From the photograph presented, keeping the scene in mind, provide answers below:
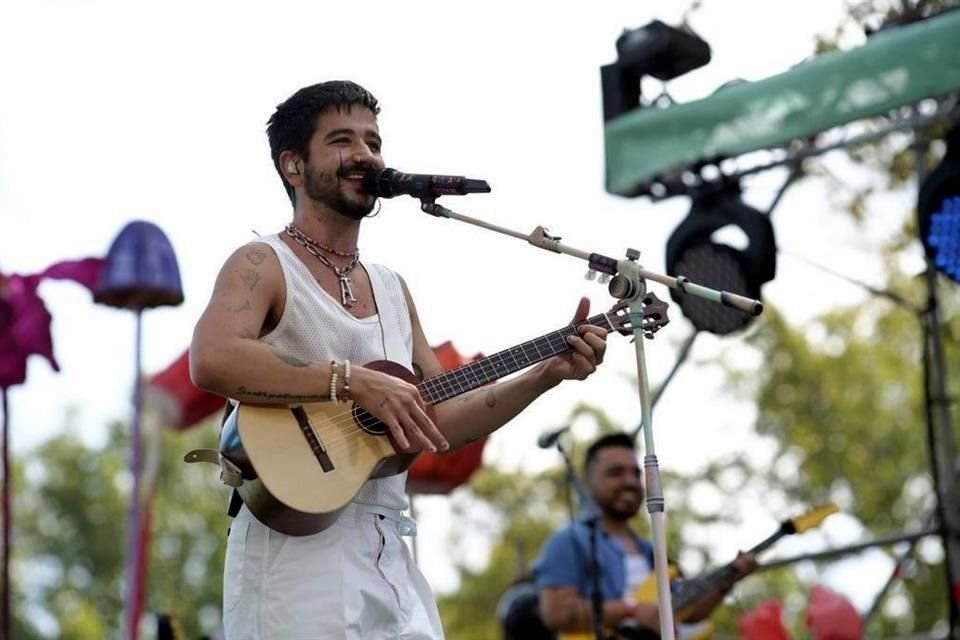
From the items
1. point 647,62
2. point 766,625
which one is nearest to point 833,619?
point 766,625

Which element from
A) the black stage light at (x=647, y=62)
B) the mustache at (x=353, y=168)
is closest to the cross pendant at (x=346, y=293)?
the mustache at (x=353, y=168)

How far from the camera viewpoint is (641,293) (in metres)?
3.65

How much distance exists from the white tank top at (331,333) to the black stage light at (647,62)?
2833 millimetres

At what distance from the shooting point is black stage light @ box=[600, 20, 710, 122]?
627 centimetres

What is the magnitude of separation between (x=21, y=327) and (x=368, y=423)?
7.03 ft

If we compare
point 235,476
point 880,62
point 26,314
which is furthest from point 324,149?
point 880,62

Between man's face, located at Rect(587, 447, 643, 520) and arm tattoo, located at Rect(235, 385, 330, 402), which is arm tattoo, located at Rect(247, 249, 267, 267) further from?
man's face, located at Rect(587, 447, 643, 520)

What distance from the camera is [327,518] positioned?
3.30 metres

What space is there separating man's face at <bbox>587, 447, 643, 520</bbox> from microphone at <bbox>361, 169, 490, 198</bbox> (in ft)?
12.2

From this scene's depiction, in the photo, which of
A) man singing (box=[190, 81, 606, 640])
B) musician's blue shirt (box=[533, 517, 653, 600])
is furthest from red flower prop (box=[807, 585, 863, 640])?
man singing (box=[190, 81, 606, 640])

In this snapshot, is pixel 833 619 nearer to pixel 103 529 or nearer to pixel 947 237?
pixel 947 237

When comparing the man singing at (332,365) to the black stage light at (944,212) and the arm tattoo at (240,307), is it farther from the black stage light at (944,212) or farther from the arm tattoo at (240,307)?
the black stage light at (944,212)

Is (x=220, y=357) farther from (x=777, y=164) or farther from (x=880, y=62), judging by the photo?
(x=777, y=164)

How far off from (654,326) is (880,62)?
2.02 meters
